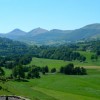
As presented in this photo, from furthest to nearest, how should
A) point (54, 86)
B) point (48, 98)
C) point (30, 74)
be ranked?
point (30, 74) → point (54, 86) → point (48, 98)

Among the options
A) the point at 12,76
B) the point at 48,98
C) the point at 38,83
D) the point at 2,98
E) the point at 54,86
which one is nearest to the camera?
the point at 2,98

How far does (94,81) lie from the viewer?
159750 mm

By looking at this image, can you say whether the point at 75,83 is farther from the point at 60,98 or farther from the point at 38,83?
the point at 60,98

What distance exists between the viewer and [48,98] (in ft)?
319

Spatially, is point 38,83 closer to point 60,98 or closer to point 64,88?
point 64,88

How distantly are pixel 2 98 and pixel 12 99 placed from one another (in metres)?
2.43

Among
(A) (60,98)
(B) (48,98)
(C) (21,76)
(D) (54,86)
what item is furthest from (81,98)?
(C) (21,76)

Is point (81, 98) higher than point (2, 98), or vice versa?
point (2, 98)

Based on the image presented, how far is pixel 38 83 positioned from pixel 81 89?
27.7 metres

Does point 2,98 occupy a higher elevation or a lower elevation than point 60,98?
higher

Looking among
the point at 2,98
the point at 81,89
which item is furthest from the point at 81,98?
the point at 2,98

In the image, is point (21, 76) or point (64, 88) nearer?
point (64, 88)

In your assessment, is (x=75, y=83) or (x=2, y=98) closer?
(x=2, y=98)

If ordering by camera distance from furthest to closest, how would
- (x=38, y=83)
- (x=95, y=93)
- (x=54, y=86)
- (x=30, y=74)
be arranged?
(x=30, y=74) < (x=38, y=83) < (x=54, y=86) < (x=95, y=93)
